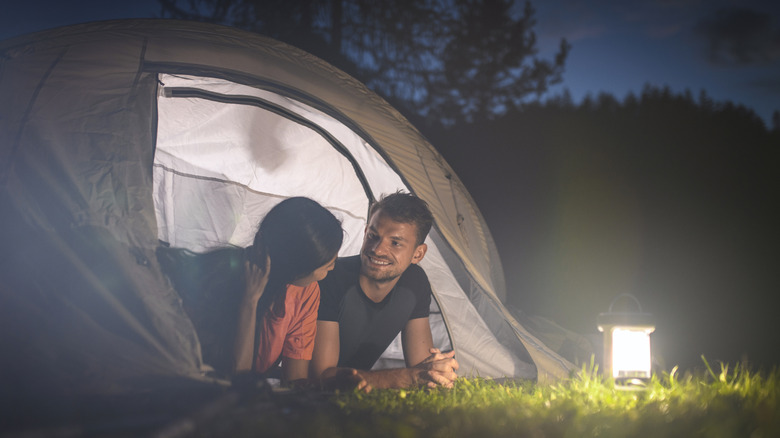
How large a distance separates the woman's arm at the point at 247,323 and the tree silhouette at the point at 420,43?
5441 mm

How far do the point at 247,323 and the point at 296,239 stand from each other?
594 mm

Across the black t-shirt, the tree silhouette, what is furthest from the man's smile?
the tree silhouette

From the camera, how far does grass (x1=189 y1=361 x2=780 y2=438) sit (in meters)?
1.93

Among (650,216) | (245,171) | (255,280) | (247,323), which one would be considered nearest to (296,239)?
(255,280)

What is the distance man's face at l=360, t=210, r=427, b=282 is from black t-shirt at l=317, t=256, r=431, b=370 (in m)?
0.08

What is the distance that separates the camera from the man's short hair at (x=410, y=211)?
307 centimetres

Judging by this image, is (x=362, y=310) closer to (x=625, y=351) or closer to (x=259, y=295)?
(x=259, y=295)

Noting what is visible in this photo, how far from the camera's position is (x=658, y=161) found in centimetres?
556

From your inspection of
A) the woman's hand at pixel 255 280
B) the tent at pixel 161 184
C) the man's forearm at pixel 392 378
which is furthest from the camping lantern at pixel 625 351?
the woman's hand at pixel 255 280

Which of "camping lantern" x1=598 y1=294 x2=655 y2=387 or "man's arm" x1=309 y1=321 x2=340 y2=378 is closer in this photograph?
"camping lantern" x1=598 y1=294 x2=655 y2=387

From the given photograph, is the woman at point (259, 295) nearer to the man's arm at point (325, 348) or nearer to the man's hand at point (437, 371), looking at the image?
the man's arm at point (325, 348)

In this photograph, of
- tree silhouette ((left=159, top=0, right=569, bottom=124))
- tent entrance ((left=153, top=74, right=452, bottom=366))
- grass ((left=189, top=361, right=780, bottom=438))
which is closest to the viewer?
grass ((left=189, top=361, right=780, bottom=438))

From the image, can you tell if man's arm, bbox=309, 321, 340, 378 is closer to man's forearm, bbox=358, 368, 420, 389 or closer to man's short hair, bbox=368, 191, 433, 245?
man's forearm, bbox=358, 368, 420, 389

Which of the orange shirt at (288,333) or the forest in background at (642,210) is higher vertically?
the forest in background at (642,210)
